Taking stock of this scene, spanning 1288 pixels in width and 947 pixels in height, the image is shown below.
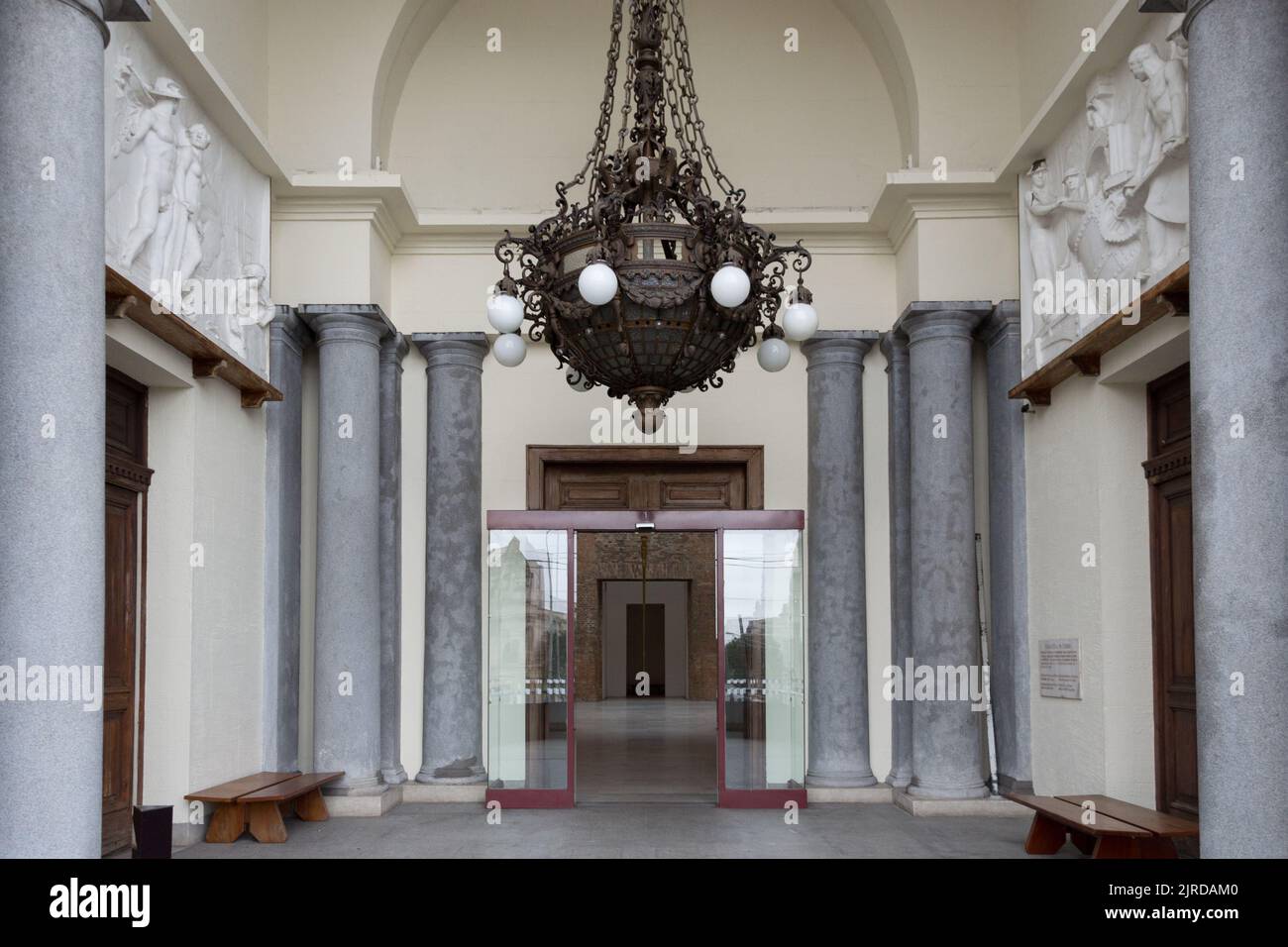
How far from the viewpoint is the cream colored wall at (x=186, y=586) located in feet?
27.8

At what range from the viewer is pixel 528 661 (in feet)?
34.5

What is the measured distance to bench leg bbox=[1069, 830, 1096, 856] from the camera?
8047mm

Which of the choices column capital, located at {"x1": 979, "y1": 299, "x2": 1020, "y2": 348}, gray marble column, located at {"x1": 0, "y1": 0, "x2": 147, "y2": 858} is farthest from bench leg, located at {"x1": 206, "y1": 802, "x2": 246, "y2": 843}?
column capital, located at {"x1": 979, "y1": 299, "x2": 1020, "y2": 348}

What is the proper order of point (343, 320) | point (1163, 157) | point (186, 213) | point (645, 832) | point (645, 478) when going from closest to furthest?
1. point (1163, 157)
2. point (186, 213)
3. point (645, 832)
4. point (343, 320)
5. point (645, 478)

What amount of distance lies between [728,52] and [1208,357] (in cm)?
716

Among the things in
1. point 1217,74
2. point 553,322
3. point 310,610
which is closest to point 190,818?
point 310,610

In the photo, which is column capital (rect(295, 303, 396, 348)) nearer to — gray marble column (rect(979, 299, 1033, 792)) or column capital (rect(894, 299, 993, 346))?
column capital (rect(894, 299, 993, 346))

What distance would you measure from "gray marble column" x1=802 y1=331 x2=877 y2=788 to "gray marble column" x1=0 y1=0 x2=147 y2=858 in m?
6.50

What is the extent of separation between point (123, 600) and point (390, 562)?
2.79m

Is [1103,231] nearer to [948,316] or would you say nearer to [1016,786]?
[948,316]

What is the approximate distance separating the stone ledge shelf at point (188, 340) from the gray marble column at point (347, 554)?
0.67 m

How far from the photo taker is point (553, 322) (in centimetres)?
551

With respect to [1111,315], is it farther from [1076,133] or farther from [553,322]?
[553,322]

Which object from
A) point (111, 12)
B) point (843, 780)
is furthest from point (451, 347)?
point (111, 12)
